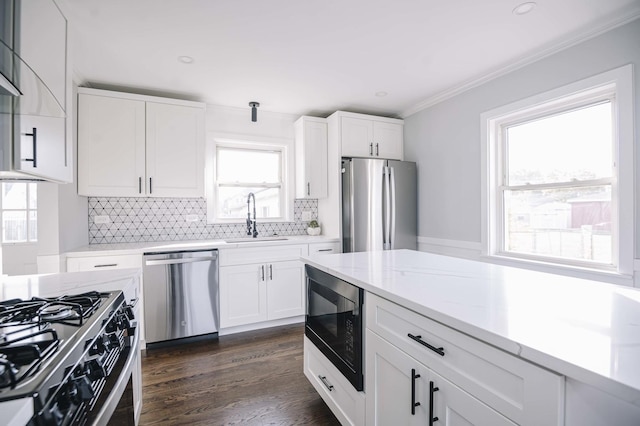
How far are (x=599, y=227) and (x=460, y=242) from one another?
114cm

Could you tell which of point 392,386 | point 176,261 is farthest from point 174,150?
point 392,386

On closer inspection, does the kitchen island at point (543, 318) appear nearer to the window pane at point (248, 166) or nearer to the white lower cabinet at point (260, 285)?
the white lower cabinet at point (260, 285)

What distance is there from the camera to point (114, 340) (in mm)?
1109

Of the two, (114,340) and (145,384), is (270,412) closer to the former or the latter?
(145,384)

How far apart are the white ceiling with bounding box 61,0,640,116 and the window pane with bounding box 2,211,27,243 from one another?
1353 mm

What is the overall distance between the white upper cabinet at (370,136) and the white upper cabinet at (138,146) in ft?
5.25

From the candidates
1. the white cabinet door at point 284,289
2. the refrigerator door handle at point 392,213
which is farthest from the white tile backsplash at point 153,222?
the refrigerator door handle at point 392,213

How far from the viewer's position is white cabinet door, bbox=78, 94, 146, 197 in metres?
2.86

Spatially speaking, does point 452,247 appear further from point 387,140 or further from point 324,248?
point 387,140

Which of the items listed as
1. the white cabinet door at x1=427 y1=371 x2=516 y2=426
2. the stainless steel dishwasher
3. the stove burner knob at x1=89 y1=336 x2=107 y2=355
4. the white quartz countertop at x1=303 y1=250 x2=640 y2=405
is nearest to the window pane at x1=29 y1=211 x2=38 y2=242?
the stainless steel dishwasher

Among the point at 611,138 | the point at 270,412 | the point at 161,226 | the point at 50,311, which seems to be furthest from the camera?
the point at 161,226

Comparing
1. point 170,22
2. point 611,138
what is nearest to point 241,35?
point 170,22

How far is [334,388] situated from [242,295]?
1.72 meters

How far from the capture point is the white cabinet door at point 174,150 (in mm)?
3109
